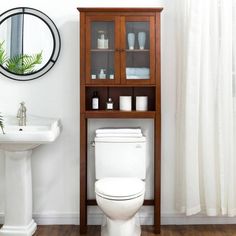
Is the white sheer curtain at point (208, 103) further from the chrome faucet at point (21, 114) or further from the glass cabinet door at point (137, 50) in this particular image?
the chrome faucet at point (21, 114)

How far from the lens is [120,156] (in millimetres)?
3285

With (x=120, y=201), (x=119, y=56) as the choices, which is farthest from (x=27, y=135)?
(x=119, y=56)

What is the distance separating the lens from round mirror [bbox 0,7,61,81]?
11.2 feet

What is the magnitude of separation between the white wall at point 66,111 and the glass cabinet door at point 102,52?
25cm

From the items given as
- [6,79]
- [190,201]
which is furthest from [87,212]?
[6,79]

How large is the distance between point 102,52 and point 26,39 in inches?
26.9

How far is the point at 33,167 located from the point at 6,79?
0.80 m

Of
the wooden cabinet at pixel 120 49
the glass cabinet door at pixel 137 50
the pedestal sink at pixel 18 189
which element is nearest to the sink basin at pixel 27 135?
the pedestal sink at pixel 18 189

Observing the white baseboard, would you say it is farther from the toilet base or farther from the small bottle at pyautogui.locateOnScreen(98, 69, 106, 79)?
the small bottle at pyautogui.locateOnScreen(98, 69, 106, 79)

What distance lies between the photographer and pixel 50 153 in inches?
138

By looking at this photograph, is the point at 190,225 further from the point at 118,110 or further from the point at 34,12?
the point at 34,12

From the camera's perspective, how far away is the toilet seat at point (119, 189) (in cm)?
284

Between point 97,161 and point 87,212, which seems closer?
point 97,161

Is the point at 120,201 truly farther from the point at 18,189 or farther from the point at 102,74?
the point at 102,74
